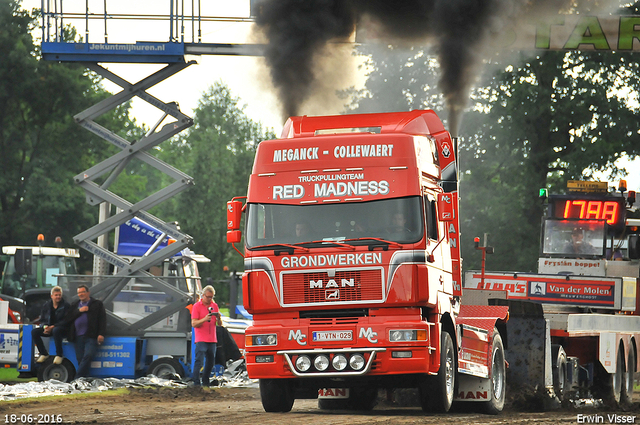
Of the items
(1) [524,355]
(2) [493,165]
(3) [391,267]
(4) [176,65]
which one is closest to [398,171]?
(3) [391,267]

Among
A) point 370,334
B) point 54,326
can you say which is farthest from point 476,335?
point 54,326

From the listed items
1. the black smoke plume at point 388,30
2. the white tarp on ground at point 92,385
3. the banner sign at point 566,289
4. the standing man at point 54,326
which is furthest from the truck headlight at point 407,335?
the standing man at point 54,326

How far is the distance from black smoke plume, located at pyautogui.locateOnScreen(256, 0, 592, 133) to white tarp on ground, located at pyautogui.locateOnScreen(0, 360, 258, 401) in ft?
17.2

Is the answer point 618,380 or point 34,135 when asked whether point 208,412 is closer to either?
point 618,380

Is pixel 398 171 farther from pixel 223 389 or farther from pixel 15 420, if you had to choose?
pixel 223 389

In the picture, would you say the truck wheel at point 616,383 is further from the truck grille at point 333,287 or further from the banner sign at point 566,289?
the truck grille at point 333,287

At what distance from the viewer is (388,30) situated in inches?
751

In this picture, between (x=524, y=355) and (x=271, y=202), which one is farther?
(x=524, y=355)

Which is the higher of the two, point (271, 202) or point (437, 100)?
point (437, 100)

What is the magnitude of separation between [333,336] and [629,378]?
8874mm

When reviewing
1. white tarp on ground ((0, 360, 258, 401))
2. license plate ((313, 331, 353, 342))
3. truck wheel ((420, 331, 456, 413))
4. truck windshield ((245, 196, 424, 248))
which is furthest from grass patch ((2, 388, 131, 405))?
truck wheel ((420, 331, 456, 413))

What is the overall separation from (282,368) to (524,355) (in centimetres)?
485

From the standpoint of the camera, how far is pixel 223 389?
1802 centimetres

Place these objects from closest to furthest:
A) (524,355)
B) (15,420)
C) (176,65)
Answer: (15,420), (524,355), (176,65)
